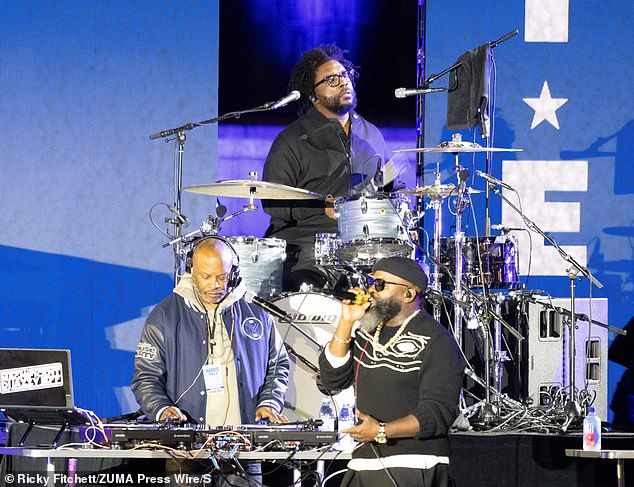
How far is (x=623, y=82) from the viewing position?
948 centimetres

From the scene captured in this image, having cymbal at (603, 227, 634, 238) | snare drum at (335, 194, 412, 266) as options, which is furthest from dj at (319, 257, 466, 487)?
cymbal at (603, 227, 634, 238)

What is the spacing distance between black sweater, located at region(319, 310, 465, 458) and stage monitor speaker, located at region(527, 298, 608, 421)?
328cm

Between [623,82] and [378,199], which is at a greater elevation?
[623,82]

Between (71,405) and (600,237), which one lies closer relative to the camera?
(71,405)

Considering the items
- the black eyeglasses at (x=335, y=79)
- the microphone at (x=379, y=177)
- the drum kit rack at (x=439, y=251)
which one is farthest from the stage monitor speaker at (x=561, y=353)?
the black eyeglasses at (x=335, y=79)

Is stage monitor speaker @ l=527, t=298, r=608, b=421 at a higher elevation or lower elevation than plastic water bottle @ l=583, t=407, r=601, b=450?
higher

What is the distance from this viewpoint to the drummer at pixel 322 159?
27.5 feet

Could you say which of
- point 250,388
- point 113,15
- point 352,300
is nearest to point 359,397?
point 352,300

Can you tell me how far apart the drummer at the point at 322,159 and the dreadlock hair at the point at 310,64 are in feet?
0.60

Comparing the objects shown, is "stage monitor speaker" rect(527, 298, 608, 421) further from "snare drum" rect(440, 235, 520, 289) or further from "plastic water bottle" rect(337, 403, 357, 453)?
"plastic water bottle" rect(337, 403, 357, 453)

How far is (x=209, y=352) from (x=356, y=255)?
5.30 ft

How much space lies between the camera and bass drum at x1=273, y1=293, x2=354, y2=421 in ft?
23.7

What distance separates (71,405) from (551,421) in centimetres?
334

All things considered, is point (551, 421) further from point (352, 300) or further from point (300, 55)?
point (300, 55)
